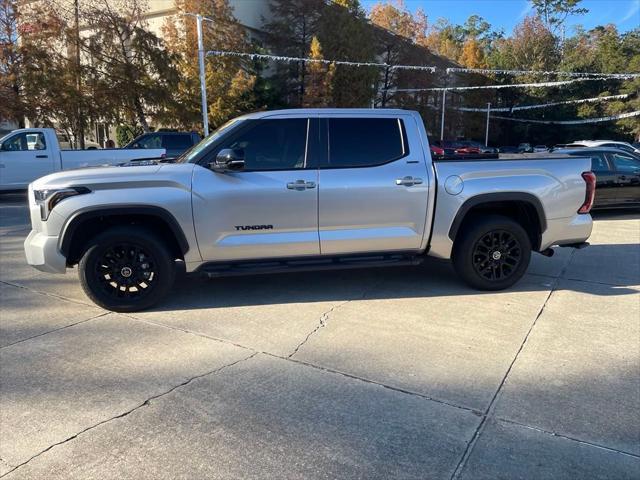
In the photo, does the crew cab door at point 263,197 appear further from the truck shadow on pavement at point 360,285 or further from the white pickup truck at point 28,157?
the white pickup truck at point 28,157

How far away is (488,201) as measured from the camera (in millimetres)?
5410

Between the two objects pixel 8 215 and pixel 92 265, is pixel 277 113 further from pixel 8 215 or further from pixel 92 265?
pixel 8 215

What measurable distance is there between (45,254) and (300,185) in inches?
99.6

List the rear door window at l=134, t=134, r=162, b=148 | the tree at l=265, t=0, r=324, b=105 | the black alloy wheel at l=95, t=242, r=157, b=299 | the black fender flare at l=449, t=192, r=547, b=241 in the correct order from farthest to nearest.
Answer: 1. the tree at l=265, t=0, r=324, b=105
2. the rear door window at l=134, t=134, r=162, b=148
3. the black fender flare at l=449, t=192, r=547, b=241
4. the black alloy wheel at l=95, t=242, r=157, b=299

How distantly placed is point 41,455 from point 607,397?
140 inches

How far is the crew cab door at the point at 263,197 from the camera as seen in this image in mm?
4875

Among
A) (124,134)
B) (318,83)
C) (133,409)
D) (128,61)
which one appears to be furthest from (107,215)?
(318,83)

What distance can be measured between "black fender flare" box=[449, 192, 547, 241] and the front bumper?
3.99 metres

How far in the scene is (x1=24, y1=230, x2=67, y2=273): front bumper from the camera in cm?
475

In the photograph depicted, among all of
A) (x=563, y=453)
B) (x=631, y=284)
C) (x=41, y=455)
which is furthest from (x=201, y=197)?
(x=631, y=284)

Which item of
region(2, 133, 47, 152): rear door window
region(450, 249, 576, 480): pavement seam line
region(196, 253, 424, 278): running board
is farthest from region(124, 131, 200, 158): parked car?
region(450, 249, 576, 480): pavement seam line

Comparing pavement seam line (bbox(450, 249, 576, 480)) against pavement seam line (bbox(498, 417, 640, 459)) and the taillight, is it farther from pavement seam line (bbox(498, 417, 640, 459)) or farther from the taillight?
the taillight

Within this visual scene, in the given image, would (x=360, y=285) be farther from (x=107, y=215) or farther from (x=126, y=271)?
(x=107, y=215)

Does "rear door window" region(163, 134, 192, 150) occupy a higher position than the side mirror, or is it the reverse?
"rear door window" region(163, 134, 192, 150)
